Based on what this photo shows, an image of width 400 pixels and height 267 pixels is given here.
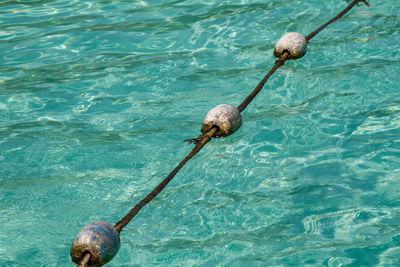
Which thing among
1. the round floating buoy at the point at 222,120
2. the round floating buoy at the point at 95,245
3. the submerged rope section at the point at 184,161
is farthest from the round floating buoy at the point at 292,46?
the round floating buoy at the point at 95,245

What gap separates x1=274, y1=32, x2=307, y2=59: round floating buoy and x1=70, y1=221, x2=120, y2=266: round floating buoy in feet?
7.63

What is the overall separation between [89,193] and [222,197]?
71 centimetres

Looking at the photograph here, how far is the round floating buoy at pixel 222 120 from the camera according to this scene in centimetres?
299

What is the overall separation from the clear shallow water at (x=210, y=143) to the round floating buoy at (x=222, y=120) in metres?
0.16

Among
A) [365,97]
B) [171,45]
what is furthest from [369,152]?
[171,45]

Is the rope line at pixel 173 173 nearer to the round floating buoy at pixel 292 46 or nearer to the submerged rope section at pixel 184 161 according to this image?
the submerged rope section at pixel 184 161

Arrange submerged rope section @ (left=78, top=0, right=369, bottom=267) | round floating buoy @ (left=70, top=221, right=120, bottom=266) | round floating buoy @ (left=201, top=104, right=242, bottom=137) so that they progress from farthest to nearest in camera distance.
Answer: round floating buoy @ (left=201, top=104, right=242, bottom=137), submerged rope section @ (left=78, top=0, right=369, bottom=267), round floating buoy @ (left=70, top=221, right=120, bottom=266)

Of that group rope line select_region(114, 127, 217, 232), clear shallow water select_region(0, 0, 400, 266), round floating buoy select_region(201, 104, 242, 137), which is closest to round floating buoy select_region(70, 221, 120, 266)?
rope line select_region(114, 127, 217, 232)

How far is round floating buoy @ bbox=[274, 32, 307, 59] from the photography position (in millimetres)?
3953

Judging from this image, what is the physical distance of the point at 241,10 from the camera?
5.16 metres

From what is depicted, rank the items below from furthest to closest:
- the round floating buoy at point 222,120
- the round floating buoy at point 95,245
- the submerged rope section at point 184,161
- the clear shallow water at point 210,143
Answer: the round floating buoy at point 222,120
the clear shallow water at point 210,143
the submerged rope section at point 184,161
the round floating buoy at point 95,245

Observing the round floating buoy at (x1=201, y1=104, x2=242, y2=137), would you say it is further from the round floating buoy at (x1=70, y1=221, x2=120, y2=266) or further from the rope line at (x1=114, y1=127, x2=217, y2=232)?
the round floating buoy at (x1=70, y1=221, x2=120, y2=266)

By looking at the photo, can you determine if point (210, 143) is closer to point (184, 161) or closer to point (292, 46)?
point (184, 161)

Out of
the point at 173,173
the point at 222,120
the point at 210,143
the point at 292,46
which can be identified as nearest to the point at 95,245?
the point at 173,173
